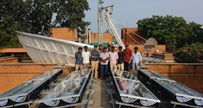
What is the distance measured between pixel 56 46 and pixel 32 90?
27.7ft

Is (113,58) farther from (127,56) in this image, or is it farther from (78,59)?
(78,59)

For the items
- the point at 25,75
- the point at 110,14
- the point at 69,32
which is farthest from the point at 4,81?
the point at 69,32

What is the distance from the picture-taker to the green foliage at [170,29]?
43281 millimetres

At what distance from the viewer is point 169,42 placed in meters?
43.6

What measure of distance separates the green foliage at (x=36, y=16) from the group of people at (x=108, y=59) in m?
22.6

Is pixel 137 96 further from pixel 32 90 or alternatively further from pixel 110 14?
pixel 110 14

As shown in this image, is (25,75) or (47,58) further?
(47,58)

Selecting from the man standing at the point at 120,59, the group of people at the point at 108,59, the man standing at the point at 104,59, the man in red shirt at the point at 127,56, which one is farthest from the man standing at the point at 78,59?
the man in red shirt at the point at 127,56

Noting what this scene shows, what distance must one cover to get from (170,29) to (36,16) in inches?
1025

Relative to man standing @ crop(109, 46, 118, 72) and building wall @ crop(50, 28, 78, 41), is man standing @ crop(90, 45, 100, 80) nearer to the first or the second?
man standing @ crop(109, 46, 118, 72)

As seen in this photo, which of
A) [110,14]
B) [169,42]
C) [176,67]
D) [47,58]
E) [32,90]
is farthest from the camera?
[169,42]

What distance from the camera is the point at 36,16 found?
36.0 m

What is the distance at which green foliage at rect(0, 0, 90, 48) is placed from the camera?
1261 inches

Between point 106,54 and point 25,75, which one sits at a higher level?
point 106,54
